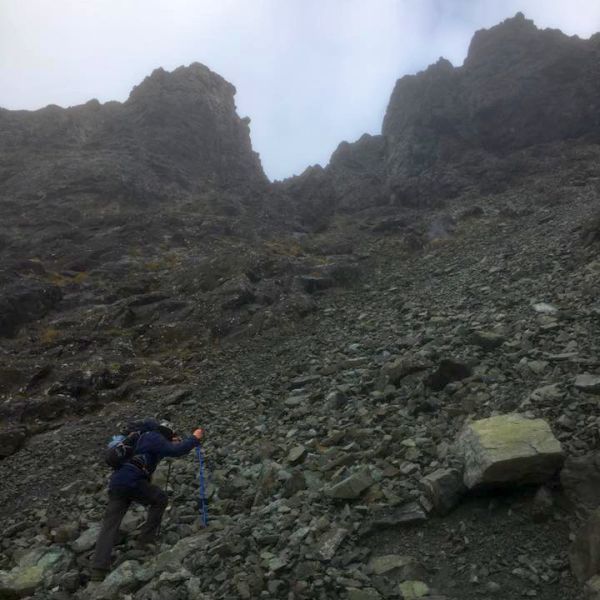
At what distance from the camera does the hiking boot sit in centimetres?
914

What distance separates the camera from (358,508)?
873 cm

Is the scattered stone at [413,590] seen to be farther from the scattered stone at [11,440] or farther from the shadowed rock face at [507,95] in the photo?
the shadowed rock face at [507,95]

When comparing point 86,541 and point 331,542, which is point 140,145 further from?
point 331,542

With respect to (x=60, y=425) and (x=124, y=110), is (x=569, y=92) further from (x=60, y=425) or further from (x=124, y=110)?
(x=60, y=425)

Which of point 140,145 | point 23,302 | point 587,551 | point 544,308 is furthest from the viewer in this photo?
point 140,145

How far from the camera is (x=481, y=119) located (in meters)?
55.8

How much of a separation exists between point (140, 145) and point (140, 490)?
49.2 m

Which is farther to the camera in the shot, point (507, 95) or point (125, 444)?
point (507, 95)

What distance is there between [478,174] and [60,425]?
4138 cm

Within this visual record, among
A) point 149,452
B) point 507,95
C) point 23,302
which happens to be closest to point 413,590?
point 149,452

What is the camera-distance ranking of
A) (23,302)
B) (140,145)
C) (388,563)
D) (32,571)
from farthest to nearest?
1. (140,145)
2. (23,302)
3. (32,571)
4. (388,563)

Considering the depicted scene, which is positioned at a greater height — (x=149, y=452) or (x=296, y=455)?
(x=149, y=452)

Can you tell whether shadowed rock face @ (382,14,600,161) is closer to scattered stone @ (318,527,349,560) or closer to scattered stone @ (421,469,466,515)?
scattered stone @ (421,469,466,515)

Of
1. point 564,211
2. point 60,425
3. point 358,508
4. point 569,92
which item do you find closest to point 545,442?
point 358,508
